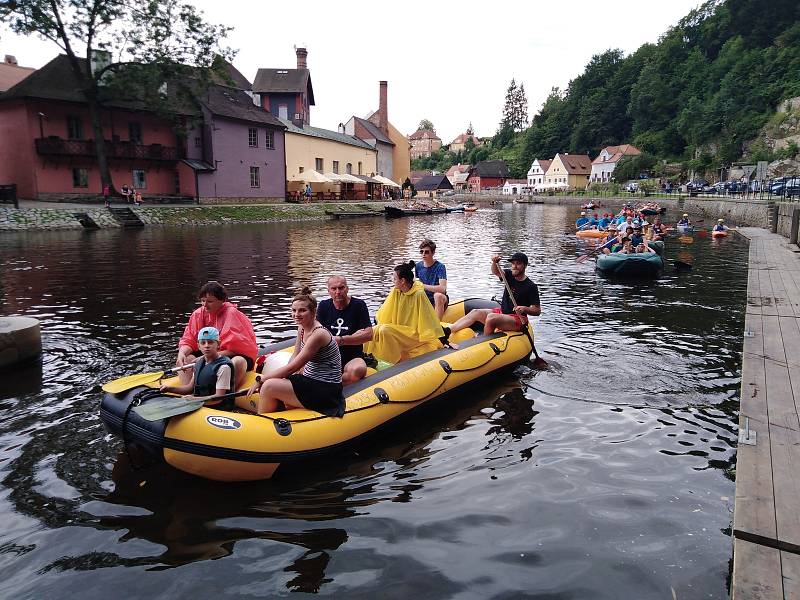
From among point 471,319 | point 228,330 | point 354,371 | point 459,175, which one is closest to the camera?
point 228,330

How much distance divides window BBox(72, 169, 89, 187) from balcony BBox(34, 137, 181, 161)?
4.22 feet

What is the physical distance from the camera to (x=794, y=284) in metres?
13.5

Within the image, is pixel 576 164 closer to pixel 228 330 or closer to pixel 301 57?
pixel 301 57

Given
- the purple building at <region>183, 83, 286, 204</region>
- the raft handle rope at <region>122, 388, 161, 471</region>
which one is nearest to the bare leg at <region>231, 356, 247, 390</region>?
the raft handle rope at <region>122, 388, 161, 471</region>

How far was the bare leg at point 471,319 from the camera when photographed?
911 centimetres

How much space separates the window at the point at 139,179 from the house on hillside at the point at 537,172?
92752 millimetres

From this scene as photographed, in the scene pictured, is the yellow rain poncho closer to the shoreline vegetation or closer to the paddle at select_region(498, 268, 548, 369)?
the paddle at select_region(498, 268, 548, 369)

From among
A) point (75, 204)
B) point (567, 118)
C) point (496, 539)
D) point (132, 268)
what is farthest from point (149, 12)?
point (567, 118)

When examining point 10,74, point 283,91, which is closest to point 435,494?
point 10,74

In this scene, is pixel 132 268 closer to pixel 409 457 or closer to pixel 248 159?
pixel 409 457

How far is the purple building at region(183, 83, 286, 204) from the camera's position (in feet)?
143

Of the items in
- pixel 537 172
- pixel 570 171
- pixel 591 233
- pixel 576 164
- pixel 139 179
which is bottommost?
pixel 591 233

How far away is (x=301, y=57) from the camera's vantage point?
2477 inches

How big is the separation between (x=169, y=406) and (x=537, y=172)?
403 feet
